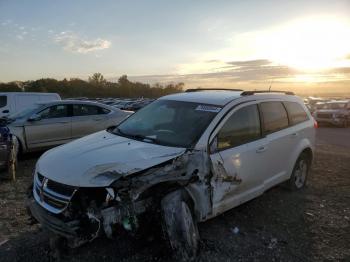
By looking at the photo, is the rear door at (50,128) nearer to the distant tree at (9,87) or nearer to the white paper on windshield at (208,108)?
the white paper on windshield at (208,108)

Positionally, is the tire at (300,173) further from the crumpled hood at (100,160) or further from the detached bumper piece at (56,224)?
the detached bumper piece at (56,224)

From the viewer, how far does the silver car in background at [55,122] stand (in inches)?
364

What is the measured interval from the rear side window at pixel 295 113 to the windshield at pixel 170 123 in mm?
1987

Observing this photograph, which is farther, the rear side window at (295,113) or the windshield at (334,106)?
the windshield at (334,106)

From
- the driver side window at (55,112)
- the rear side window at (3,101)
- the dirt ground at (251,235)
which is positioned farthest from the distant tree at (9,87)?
the dirt ground at (251,235)

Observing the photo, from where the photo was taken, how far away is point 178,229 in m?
3.82

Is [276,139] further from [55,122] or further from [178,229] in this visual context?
[55,122]

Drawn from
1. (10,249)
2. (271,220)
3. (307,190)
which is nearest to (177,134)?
(271,220)

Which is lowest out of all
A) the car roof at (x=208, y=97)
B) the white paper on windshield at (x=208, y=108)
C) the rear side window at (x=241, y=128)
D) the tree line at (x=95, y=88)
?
the tree line at (x=95, y=88)

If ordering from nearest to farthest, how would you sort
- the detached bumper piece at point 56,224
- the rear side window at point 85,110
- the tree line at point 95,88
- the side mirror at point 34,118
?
the detached bumper piece at point 56,224, the side mirror at point 34,118, the rear side window at point 85,110, the tree line at point 95,88

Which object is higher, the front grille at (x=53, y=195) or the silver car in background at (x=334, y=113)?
the front grille at (x=53, y=195)

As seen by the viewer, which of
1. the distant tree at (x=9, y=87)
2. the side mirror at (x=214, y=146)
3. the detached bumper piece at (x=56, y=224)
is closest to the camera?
the detached bumper piece at (x=56, y=224)

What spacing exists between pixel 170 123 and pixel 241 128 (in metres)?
0.95

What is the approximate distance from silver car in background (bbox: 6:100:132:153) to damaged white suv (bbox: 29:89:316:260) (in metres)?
4.71
